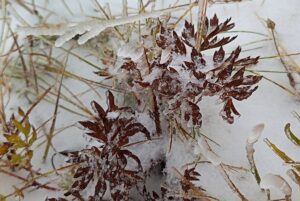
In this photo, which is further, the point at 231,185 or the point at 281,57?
the point at 281,57

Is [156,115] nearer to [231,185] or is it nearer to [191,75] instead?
[191,75]

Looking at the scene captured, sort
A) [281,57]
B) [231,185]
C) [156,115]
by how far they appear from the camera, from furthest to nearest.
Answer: [281,57] < [156,115] < [231,185]

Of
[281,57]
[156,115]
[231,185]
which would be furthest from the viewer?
[281,57]

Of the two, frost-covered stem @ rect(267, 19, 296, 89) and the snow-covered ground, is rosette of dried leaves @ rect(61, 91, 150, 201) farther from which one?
frost-covered stem @ rect(267, 19, 296, 89)

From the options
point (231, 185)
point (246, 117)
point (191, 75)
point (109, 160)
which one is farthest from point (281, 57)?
point (109, 160)

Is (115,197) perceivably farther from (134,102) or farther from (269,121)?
(269,121)

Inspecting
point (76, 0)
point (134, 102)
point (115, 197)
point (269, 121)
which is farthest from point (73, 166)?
point (76, 0)

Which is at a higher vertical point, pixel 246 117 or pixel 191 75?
pixel 191 75

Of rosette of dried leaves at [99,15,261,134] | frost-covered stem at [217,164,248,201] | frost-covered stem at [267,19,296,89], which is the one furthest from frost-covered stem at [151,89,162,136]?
frost-covered stem at [267,19,296,89]

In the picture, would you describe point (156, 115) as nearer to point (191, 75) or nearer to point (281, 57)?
point (191, 75)

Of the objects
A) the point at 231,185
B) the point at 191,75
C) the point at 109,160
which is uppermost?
the point at 191,75
